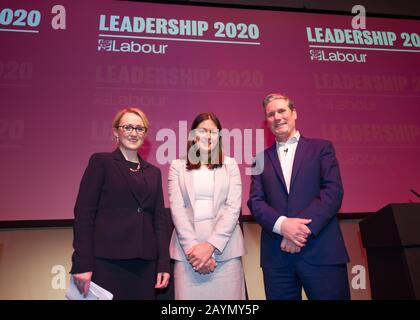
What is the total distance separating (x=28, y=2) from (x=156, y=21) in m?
1.17

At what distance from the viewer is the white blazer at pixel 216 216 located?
221 cm

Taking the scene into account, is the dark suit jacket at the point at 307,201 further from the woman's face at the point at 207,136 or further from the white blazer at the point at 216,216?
the woman's face at the point at 207,136

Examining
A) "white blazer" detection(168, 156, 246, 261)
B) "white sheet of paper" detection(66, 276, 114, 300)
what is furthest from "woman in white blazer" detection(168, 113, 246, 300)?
"white sheet of paper" detection(66, 276, 114, 300)

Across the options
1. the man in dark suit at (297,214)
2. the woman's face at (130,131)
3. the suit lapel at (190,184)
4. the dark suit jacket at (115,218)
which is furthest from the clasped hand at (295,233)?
the woman's face at (130,131)

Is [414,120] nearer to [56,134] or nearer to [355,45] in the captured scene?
[355,45]

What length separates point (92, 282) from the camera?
1.88 meters

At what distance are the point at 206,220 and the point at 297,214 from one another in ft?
1.74

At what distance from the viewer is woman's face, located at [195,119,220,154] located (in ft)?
7.75

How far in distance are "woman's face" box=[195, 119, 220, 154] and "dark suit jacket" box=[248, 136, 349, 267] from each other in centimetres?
35

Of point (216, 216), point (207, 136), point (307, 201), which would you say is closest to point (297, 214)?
point (307, 201)

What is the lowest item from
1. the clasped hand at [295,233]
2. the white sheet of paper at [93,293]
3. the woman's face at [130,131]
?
the white sheet of paper at [93,293]

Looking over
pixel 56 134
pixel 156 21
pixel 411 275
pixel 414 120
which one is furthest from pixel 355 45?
pixel 56 134

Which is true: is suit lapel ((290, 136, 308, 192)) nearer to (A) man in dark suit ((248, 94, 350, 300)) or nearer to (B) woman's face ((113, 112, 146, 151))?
(A) man in dark suit ((248, 94, 350, 300))
